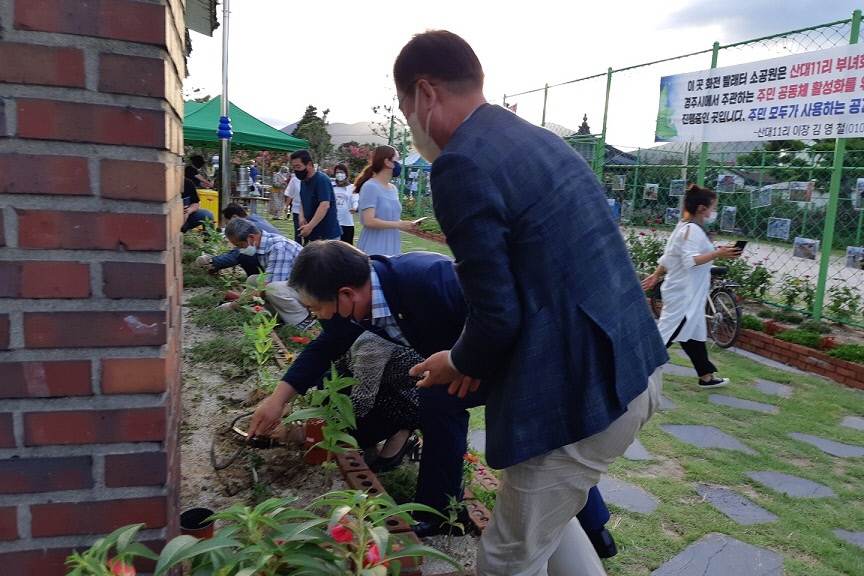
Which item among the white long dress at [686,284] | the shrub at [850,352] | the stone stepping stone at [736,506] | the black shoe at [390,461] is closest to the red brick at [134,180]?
the black shoe at [390,461]

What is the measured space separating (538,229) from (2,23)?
49.2 inches

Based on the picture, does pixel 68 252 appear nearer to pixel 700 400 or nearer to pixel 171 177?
pixel 171 177

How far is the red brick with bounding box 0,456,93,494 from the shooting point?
1.56m

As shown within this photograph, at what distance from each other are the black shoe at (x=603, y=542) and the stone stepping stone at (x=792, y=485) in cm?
150

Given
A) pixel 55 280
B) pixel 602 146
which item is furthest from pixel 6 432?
pixel 602 146

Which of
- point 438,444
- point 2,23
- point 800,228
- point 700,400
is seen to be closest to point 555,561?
point 438,444

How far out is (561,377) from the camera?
66.6 inches

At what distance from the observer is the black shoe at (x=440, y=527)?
2.59 m

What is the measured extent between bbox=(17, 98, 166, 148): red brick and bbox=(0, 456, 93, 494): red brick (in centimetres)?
73

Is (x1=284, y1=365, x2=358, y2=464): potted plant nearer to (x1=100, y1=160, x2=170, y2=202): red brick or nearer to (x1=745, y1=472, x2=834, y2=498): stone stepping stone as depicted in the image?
(x1=100, y1=160, x2=170, y2=202): red brick

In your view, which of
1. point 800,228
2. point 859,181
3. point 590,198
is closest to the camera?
point 590,198

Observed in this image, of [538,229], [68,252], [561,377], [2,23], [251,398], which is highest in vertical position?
[2,23]

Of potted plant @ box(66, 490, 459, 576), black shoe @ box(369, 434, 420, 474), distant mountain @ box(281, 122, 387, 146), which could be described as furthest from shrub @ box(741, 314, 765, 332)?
distant mountain @ box(281, 122, 387, 146)

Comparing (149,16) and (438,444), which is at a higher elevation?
(149,16)
